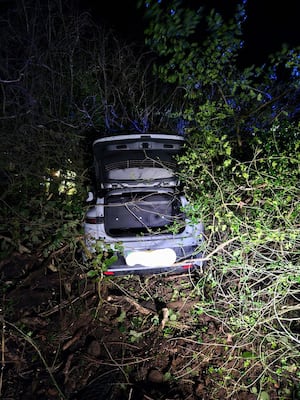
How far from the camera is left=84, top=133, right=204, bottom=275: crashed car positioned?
2773 mm

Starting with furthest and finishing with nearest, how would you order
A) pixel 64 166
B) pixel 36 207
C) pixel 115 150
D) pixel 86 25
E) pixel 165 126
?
pixel 165 126 < pixel 86 25 < pixel 64 166 < pixel 115 150 < pixel 36 207

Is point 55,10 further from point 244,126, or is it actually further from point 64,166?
point 244,126

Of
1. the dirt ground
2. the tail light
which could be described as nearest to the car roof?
the tail light

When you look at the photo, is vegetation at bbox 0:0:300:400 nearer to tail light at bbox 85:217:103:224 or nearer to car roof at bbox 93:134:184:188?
tail light at bbox 85:217:103:224

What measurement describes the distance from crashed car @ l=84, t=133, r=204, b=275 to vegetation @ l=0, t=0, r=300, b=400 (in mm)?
204

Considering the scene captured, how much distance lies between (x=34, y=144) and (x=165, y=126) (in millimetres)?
3264

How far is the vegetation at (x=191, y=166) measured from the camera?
2.18m

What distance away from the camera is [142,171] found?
11.7 feet

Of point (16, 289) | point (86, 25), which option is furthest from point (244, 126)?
point (86, 25)

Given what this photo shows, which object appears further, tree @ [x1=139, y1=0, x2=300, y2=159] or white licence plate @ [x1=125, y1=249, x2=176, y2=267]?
tree @ [x1=139, y1=0, x2=300, y2=159]

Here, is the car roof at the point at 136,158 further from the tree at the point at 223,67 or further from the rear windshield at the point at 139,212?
the tree at the point at 223,67

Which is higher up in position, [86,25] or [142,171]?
Result: [86,25]

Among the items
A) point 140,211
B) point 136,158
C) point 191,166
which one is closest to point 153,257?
point 140,211

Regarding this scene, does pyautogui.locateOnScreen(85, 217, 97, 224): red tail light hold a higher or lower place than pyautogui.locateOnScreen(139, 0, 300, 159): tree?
lower
